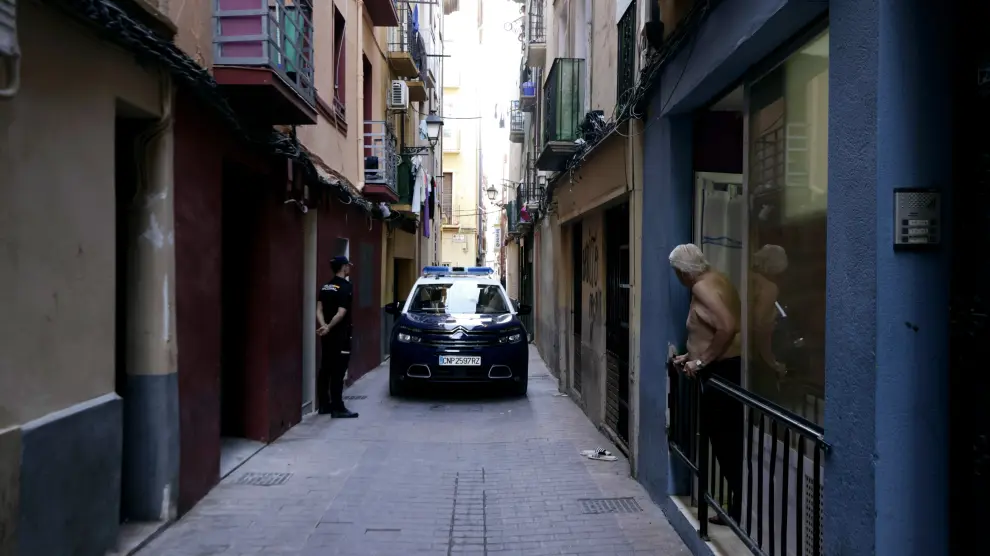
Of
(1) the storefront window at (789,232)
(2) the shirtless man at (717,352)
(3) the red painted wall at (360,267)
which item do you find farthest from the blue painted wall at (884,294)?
(3) the red painted wall at (360,267)

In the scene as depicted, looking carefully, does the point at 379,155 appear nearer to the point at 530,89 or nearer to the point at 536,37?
the point at 536,37

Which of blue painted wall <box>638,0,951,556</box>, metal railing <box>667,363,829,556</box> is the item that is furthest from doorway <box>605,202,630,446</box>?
blue painted wall <box>638,0,951,556</box>

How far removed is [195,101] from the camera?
541 centimetres

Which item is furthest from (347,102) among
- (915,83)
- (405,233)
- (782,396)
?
(915,83)

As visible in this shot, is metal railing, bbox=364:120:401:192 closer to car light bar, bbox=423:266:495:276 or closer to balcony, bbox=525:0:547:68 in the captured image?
car light bar, bbox=423:266:495:276

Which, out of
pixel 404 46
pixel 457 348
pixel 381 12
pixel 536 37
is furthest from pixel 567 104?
pixel 404 46

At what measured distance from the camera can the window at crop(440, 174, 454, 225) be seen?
40406 millimetres

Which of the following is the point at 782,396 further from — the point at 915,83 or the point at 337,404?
the point at 337,404

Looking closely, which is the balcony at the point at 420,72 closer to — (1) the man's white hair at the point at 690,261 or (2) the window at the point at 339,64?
(2) the window at the point at 339,64

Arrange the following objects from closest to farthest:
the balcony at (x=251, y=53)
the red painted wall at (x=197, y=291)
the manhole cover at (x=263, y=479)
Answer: the red painted wall at (x=197, y=291), the balcony at (x=251, y=53), the manhole cover at (x=263, y=479)

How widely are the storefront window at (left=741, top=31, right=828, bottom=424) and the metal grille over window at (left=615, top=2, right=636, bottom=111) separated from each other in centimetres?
233

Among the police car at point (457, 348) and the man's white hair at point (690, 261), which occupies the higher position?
the man's white hair at point (690, 261)

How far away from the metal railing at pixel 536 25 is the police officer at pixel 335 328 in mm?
10485

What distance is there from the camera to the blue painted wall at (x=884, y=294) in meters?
2.67
